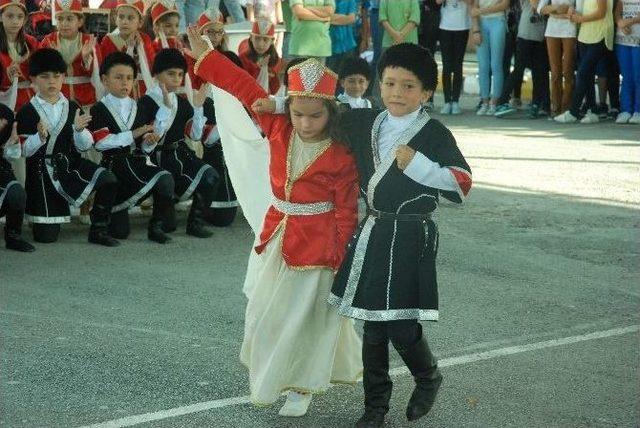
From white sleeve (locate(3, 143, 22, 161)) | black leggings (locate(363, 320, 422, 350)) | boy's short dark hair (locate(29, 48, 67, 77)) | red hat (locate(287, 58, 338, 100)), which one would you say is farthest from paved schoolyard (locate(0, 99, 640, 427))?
red hat (locate(287, 58, 338, 100))

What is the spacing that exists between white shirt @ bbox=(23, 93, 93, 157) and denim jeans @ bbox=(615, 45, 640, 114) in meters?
8.38

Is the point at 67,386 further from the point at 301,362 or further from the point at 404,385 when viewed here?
the point at 404,385

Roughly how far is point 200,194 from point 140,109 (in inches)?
29.4

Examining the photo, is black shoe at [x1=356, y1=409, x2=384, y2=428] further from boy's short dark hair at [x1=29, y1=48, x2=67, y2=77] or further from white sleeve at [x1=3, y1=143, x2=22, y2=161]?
boy's short dark hair at [x1=29, y1=48, x2=67, y2=77]

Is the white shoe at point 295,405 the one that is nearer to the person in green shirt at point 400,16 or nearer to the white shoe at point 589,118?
the person in green shirt at point 400,16

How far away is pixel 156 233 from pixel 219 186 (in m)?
0.73

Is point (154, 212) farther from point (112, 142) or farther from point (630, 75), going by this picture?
point (630, 75)

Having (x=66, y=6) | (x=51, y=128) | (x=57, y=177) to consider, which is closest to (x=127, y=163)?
(x=57, y=177)

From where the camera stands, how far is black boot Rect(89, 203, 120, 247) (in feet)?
29.5

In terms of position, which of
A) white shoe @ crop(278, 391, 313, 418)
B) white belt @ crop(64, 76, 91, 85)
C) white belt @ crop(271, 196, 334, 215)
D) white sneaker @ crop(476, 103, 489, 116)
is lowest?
white sneaker @ crop(476, 103, 489, 116)

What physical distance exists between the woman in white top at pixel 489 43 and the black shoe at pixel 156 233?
8376 millimetres

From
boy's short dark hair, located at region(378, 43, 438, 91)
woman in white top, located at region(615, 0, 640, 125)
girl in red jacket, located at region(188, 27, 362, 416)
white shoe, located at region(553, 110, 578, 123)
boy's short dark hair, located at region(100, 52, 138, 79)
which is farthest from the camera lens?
white shoe, located at region(553, 110, 578, 123)

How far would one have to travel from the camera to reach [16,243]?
8766 millimetres

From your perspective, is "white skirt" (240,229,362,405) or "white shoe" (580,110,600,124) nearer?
"white skirt" (240,229,362,405)
